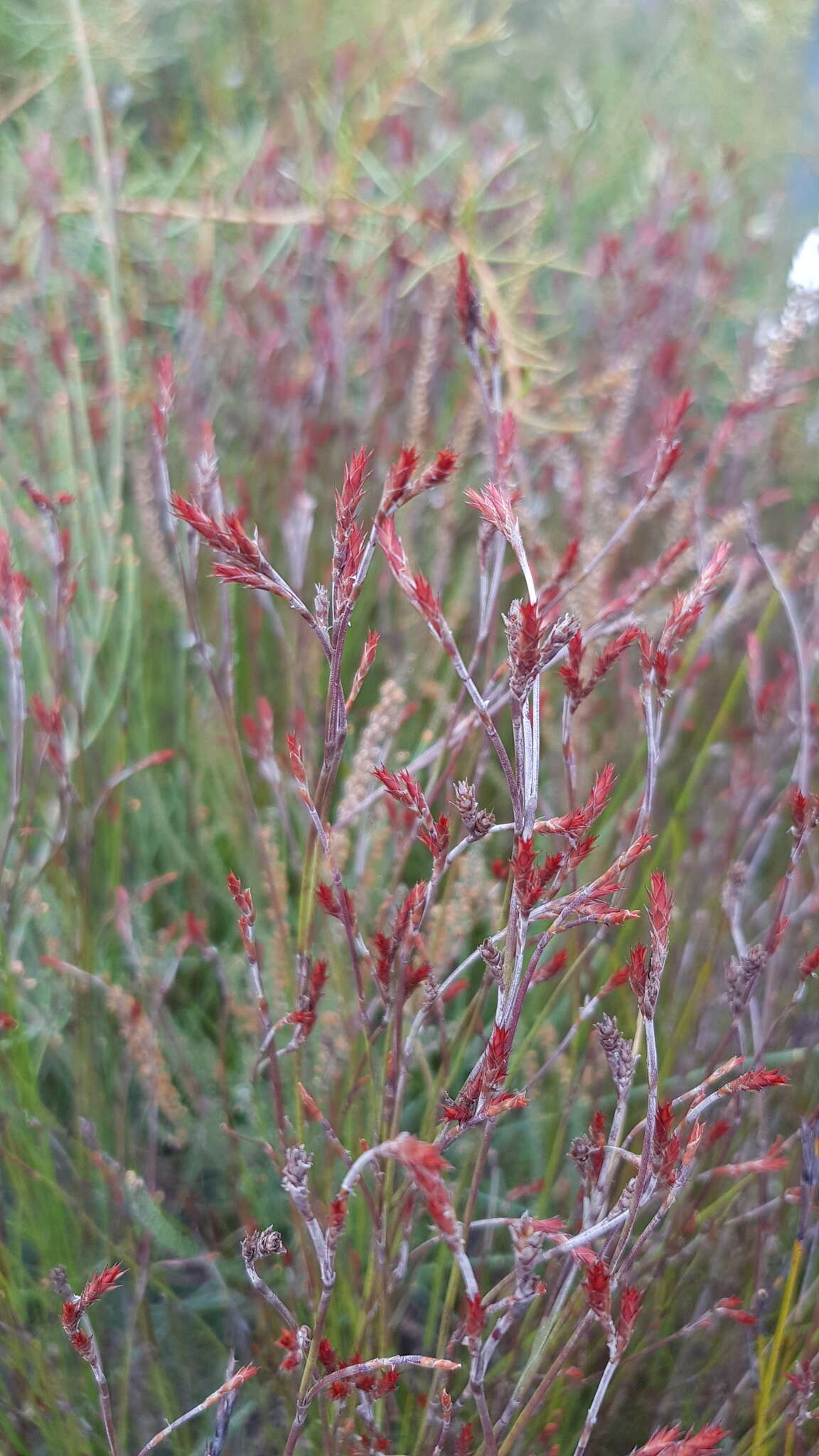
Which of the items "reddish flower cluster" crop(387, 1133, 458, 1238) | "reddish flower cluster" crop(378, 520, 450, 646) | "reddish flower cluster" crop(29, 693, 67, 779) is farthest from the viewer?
"reddish flower cluster" crop(29, 693, 67, 779)

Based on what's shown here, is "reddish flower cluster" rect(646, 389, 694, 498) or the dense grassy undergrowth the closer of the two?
the dense grassy undergrowth

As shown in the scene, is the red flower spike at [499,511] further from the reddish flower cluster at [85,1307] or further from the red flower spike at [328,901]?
the reddish flower cluster at [85,1307]

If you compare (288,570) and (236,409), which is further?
(236,409)

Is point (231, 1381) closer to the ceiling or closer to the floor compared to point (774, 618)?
closer to the floor

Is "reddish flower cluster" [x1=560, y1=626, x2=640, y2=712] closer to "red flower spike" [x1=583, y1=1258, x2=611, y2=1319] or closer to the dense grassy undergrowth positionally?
the dense grassy undergrowth

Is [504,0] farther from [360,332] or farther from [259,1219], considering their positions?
[259,1219]

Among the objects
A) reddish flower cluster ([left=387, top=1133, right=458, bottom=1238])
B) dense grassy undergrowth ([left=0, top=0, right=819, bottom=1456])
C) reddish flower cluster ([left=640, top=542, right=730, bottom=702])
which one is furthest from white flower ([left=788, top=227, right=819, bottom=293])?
reddish flower cluster ([left=387, top=1133, right=458, bottom=1238])

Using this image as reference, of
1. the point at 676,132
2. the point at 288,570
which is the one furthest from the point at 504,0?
the point at 288,570

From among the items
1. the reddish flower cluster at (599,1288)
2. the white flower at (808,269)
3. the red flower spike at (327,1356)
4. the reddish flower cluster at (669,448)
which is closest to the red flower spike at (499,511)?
the reddish flower cluster at (669,448)

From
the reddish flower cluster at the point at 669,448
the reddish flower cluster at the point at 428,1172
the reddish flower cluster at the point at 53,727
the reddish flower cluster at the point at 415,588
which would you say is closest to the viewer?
the reddish flower cluster at the point at 428,1172
